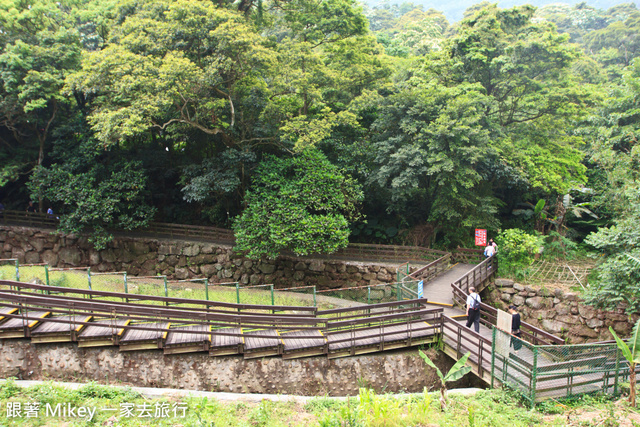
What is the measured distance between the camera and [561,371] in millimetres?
9930

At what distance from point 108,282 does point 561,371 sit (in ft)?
44.0

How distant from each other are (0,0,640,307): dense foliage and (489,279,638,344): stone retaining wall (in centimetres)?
402

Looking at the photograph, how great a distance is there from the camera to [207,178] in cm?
2047

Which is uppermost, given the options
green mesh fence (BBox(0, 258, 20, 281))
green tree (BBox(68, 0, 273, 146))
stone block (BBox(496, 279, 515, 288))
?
green tree (BBox(68, 0, 273, 146))

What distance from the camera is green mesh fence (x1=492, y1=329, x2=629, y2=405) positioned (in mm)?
9133

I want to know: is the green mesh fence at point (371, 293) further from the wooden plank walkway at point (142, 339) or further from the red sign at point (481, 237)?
the red sign at point (481, 237)

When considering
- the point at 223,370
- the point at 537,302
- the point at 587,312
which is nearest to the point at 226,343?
the point at 223,370

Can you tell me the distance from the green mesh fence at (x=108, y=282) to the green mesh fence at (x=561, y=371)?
11.3m

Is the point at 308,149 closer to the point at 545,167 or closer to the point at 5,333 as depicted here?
the point at 545,167

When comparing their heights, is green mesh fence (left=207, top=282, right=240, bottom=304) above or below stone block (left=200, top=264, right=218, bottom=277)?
above

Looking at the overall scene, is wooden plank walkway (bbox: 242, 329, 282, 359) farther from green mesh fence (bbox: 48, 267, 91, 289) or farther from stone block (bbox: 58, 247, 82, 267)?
stone block (bbox: 58, 247, 82, 267)

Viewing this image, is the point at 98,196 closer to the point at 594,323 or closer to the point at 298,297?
the point at 298,297

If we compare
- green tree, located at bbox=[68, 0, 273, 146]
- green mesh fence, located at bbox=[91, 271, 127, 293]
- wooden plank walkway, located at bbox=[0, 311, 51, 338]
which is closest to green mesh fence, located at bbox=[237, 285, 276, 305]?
green mesh fence, located at bbox=[91, 271, 127, 293]

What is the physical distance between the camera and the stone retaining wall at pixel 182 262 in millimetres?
20984
